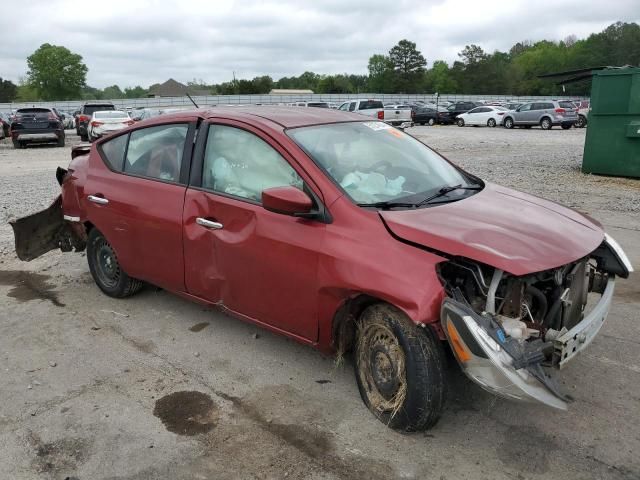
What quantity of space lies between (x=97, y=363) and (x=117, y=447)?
1.11m

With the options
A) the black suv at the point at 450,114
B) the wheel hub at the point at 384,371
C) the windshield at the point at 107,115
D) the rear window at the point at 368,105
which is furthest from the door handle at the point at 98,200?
the black suv at the point at 450,114

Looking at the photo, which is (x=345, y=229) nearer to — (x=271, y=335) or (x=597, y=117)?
(x=271, y=335)

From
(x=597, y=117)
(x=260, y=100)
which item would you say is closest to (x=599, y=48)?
(x=260, y=100)

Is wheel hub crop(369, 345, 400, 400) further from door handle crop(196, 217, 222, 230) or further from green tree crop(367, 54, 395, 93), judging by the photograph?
green tree crop(367, 54, 395, 93)

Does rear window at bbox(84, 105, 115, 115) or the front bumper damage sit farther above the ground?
rear window at bbox(84, 105, 115, 115)

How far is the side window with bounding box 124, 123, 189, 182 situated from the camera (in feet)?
14.2

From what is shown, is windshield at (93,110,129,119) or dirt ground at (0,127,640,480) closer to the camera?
dirt ground at (0,127,640,480)

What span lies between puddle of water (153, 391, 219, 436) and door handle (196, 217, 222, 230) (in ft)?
3.56

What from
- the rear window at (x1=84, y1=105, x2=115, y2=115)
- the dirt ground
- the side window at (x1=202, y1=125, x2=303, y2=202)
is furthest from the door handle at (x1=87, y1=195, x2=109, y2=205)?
the rear window at (x1=84, y1=105, x2=115, y2=115)

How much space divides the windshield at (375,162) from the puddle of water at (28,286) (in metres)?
3.01

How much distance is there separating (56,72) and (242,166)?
112 m

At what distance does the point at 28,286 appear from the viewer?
5.76 m

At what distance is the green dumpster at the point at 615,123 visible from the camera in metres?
11.3

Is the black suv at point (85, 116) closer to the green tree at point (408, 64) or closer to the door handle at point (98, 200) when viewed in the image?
the door handle at point (98, 200)
